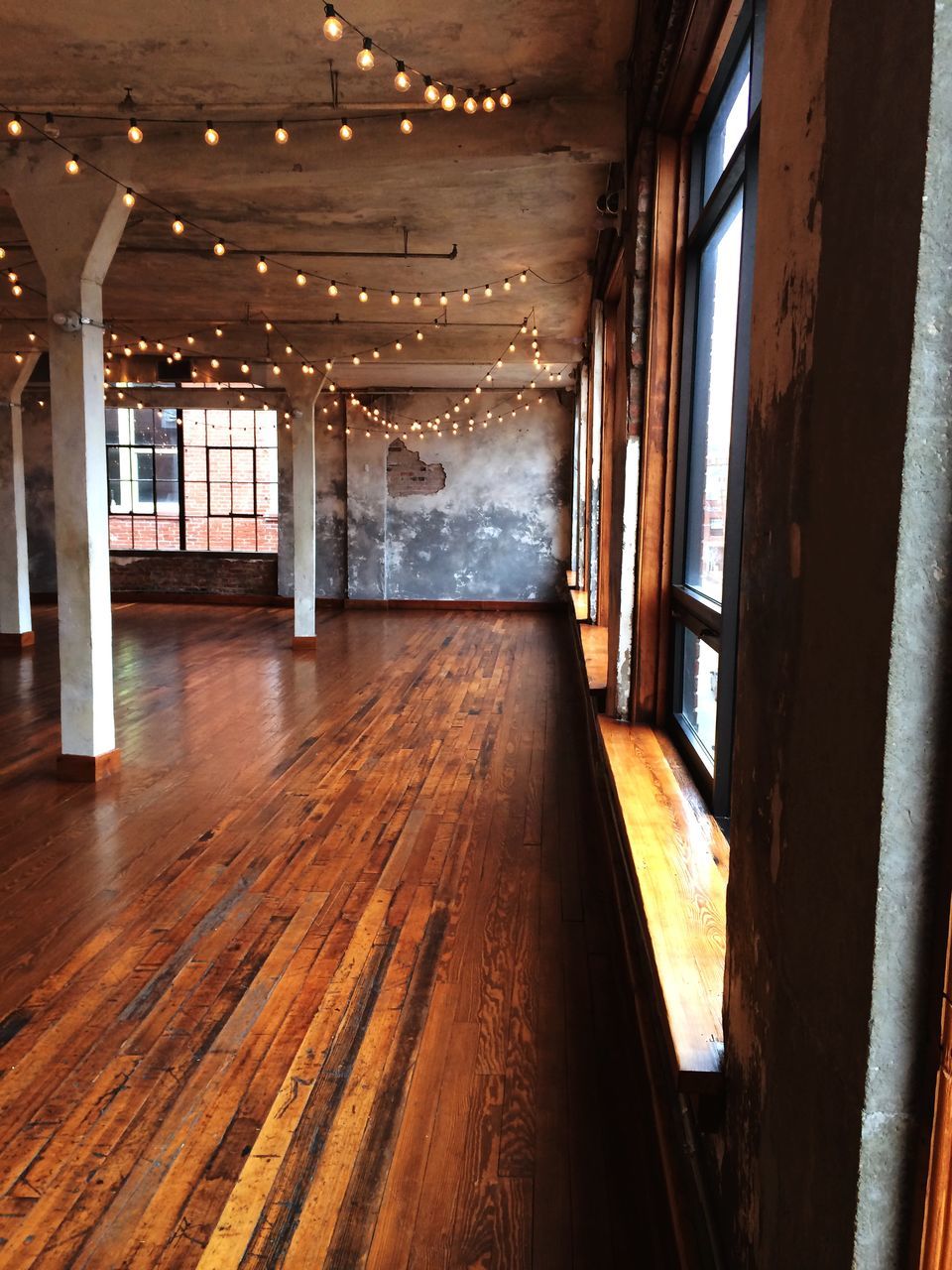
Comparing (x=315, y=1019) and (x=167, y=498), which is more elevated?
(x=167, y=498)

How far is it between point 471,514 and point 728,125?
42.9 ft

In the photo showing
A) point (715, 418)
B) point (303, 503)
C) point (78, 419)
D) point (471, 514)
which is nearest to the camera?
point (715, 418)

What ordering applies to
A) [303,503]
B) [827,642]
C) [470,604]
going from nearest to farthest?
[827,642] < [303,503] < [470,604]

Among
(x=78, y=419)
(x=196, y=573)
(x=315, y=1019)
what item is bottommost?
(x=315, y=1019)

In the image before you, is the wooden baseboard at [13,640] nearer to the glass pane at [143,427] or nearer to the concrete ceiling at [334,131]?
the concrete ceiling at [334,131]

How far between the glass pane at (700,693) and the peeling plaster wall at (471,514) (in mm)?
12272

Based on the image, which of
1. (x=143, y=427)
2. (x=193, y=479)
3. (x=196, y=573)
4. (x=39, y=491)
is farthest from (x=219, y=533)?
(x=39, y=491)

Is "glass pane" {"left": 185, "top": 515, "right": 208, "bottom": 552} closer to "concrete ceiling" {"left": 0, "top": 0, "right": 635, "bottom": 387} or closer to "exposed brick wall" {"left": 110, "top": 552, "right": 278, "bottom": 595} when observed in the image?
"exposed brick wall" {"left": 110, "top": 552, "right": 278, "bottom": 595}

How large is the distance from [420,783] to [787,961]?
4.88m

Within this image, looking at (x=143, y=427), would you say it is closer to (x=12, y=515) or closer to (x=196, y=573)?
(x=196, y=573)

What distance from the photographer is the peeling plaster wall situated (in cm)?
1595

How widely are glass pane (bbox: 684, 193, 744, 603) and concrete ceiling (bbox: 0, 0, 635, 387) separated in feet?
5.68

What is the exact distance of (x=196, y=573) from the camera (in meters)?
17.2

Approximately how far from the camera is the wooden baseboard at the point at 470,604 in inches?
641
